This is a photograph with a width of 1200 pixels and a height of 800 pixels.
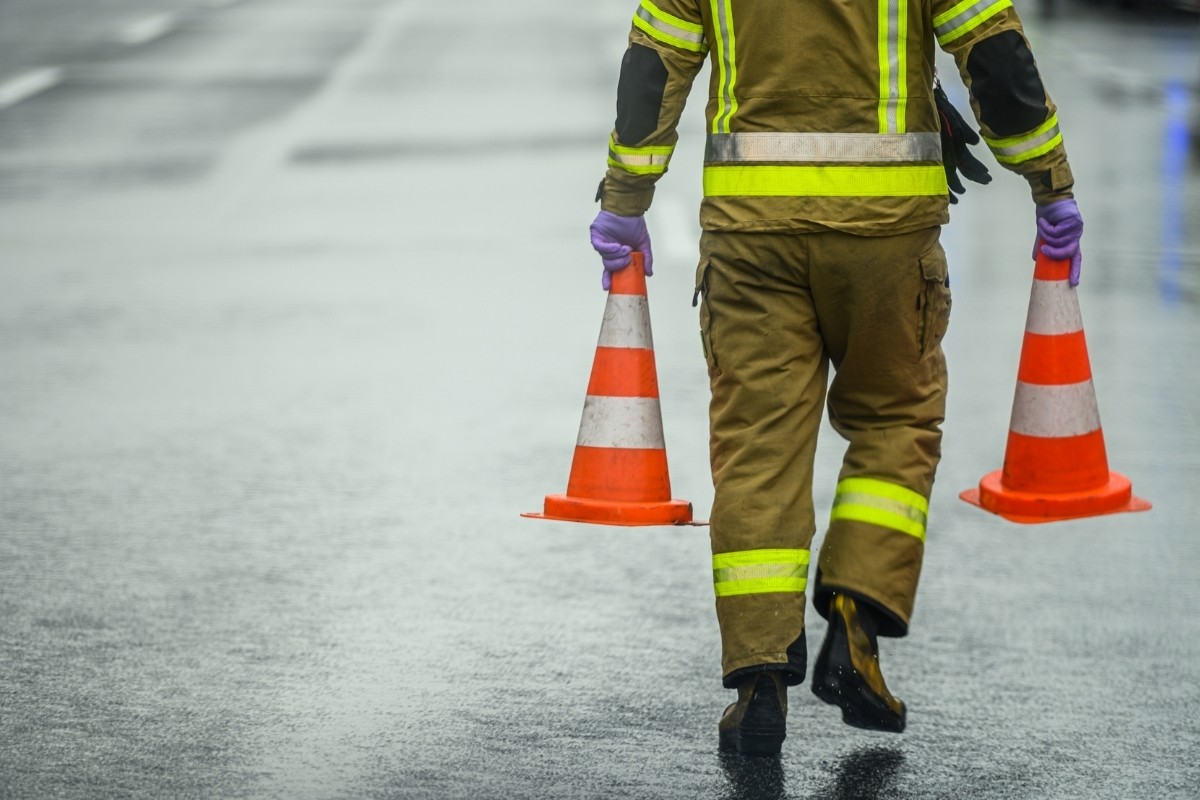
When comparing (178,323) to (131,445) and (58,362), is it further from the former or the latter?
(131,445)

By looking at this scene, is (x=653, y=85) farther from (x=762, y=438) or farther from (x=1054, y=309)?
(x=1054, y=309)

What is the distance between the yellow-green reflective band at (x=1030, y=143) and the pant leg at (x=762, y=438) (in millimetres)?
467

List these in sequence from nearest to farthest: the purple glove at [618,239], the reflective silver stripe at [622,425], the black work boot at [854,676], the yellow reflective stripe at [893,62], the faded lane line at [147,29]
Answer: the yellow reflective stripe at [893,62] → the black work boot at [854,676] → the purple glove at [618,239] → the reflective silver stripe at [622,425] → the faded lane line at [147,29]

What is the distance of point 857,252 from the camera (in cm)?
429

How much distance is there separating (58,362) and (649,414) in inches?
165

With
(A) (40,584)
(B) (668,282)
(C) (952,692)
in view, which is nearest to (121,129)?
(B) (668,282)

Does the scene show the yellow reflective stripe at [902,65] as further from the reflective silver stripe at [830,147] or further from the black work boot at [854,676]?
the black work boot at [854,676]

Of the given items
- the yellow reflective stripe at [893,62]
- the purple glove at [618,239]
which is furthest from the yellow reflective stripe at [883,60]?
the purple glove at [618,239]

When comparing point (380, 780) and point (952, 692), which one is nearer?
point (380, 780)

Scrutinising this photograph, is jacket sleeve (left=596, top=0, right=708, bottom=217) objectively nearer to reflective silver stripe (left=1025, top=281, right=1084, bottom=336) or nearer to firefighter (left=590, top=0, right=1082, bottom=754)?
firefighter (left=590, top=0, right=1082, bottom=754)

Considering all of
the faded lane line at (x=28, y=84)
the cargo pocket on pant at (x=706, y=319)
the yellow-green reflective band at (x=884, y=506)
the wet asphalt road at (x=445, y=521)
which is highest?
the cargo pocket on pant at (x=706, y=319)

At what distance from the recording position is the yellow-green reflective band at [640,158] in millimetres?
4457

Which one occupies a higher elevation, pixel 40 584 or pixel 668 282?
pixel 40 584

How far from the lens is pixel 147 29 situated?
998 inches
